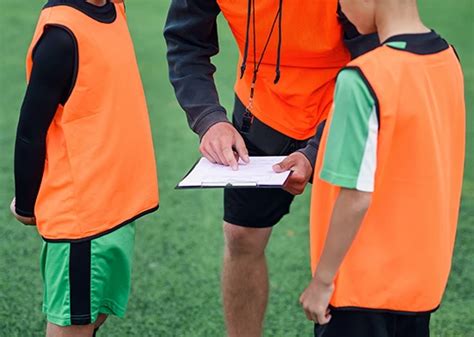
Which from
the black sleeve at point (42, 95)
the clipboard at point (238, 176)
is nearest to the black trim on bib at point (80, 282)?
the black sleeve at point (42, 95)

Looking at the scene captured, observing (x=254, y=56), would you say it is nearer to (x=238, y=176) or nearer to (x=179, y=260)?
(x=238, y=176)

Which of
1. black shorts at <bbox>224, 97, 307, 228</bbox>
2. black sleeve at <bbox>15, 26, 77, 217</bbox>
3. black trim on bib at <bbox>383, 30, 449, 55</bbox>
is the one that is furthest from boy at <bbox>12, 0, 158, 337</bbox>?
black trim on bib at <bbox>383, 30, 449, 55</bbox>

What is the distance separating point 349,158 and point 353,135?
6 cm

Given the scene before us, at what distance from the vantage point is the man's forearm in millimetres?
2631

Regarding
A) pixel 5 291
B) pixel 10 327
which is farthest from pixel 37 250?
pixel 10 327

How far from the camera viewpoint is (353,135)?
102 inches

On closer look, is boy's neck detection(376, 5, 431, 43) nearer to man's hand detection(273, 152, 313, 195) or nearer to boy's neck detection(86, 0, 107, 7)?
man's hand detection(273, 152, 313, 195)

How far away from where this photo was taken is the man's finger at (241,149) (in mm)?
3387

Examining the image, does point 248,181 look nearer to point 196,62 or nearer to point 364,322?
point 364,322

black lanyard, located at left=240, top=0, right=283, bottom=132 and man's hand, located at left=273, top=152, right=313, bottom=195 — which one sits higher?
black lanyard, located at left=240, top=0, right=283, bottom=132

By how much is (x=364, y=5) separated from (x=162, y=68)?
470cm

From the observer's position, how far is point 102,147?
3176mm

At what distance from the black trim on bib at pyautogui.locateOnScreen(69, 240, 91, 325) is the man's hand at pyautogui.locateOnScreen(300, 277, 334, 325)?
28.2 inches

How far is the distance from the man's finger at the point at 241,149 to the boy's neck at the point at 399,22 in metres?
0.79
